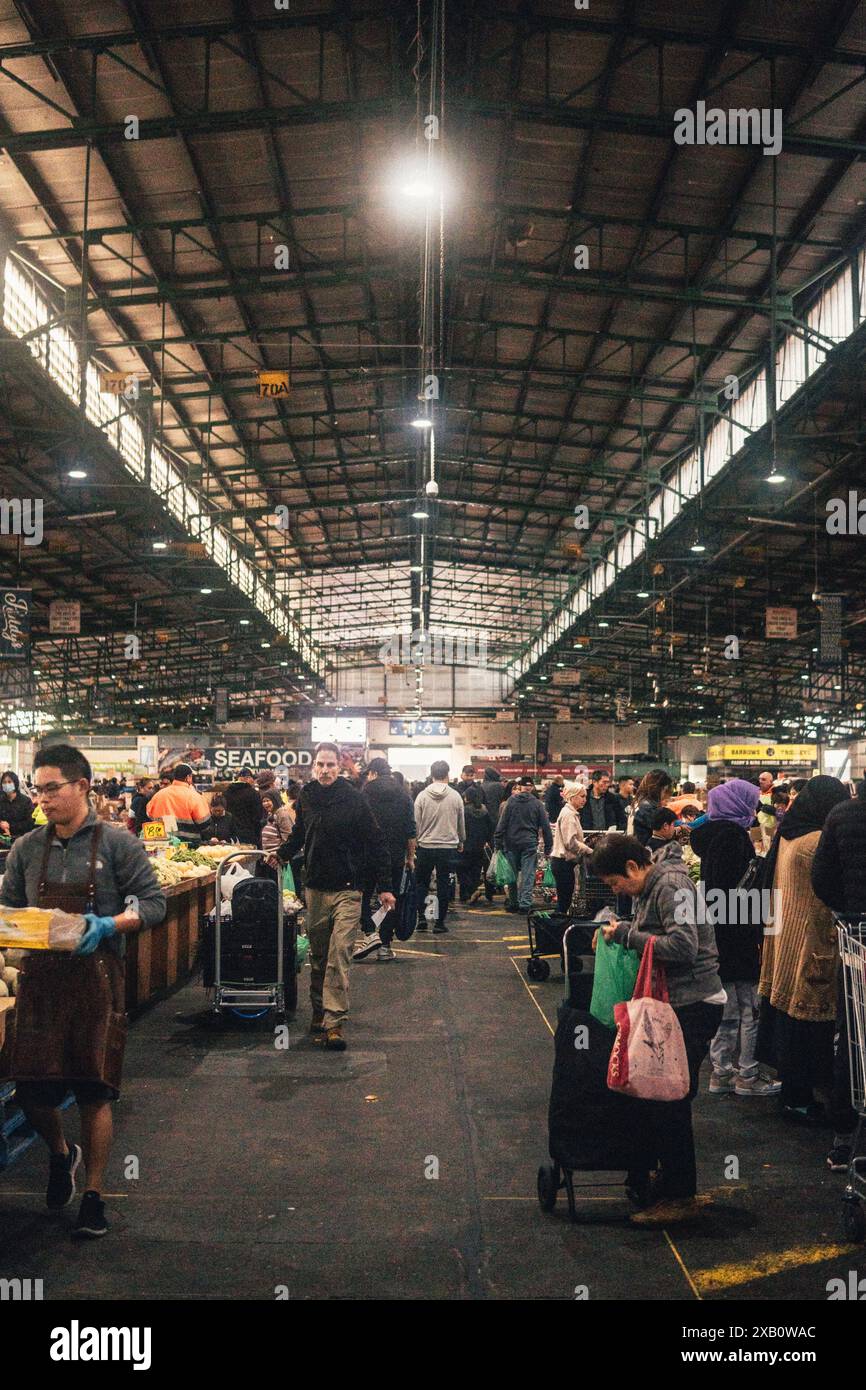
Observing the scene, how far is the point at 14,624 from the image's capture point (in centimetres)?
1850

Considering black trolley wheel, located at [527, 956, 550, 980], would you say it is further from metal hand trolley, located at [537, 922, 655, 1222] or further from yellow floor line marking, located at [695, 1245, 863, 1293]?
yellow floor line marking, located at [695, 1245, 863, 1293]

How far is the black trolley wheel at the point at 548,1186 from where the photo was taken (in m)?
4.43

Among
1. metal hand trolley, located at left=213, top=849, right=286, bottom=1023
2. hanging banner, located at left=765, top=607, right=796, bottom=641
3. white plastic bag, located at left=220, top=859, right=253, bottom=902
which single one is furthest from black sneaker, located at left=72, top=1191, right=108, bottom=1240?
hanging banner, located at left=765, top=607, right=796, bottom=641

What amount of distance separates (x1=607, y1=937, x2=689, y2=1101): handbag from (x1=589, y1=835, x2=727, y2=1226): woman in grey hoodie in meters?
0.16

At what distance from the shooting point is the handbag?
13.7 feet

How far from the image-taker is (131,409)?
61.6 feet

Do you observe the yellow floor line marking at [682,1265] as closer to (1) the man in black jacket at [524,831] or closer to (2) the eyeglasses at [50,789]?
(2) the eyeglasses at [50,789]

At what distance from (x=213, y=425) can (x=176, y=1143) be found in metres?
17.8

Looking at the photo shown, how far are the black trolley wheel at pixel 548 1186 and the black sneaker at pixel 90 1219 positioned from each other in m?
1.71

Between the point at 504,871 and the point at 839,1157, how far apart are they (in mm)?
9534
